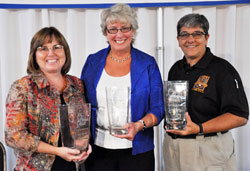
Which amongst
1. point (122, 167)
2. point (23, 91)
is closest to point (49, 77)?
point (23, 91)

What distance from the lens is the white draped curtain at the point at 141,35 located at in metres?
2.55

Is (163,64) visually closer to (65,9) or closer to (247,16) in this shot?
(247,16)

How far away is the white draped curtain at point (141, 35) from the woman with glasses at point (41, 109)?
1065 mm

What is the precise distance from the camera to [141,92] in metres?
1.69

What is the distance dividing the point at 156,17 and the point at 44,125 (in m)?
1.65

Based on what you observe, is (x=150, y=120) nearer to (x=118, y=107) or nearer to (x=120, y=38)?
(x=118, y=107)

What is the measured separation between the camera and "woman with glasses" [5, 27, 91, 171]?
137cm

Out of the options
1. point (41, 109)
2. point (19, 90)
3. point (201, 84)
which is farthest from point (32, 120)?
point (201, 84)

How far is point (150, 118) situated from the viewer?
162cm

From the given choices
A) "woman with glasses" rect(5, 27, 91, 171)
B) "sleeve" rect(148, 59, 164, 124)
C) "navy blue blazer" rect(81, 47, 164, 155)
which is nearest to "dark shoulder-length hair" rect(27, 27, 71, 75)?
"woman with glasses" rect(5, 27, 91, 171)

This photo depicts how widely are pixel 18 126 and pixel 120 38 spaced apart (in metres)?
0.82

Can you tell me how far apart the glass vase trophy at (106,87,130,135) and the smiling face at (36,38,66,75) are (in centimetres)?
38

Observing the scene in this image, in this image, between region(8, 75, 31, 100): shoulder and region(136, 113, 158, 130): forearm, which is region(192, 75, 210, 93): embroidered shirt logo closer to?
region(136, 113, 158, 130): forearm

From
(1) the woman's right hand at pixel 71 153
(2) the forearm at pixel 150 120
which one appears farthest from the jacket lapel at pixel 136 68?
(1) the woman's right hand at pixel 71 153
